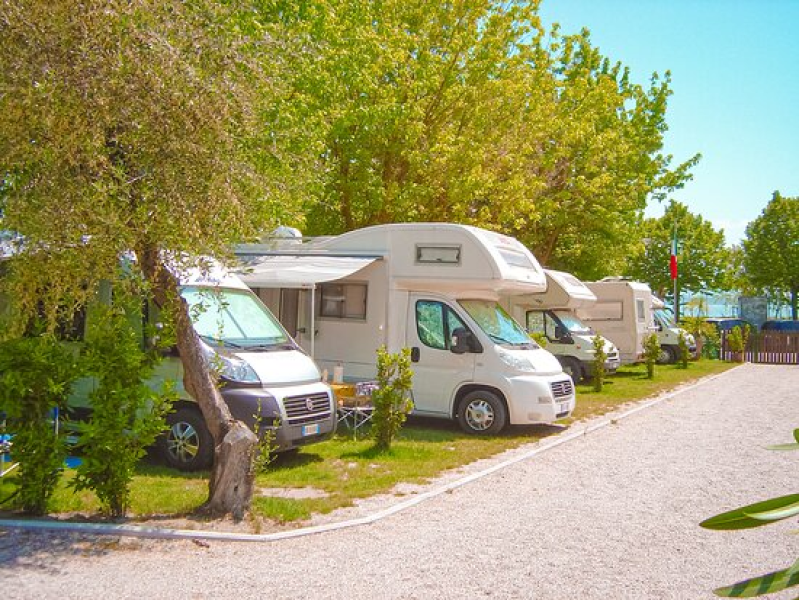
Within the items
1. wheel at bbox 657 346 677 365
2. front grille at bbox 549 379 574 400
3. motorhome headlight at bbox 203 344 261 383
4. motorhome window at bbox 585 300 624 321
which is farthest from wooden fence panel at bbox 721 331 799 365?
motorhome headlight at bbox 203 344 261 383

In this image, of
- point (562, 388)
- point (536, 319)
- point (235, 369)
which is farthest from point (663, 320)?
point (235, 369)

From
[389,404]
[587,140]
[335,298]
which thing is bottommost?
[389,404]

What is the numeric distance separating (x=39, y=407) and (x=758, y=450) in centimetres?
892

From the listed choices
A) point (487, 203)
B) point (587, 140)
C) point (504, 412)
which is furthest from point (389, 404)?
point (587, 140)

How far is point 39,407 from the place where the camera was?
6.22 meters

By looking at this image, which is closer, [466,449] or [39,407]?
[39,407]

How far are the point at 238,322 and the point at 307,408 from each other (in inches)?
57.4

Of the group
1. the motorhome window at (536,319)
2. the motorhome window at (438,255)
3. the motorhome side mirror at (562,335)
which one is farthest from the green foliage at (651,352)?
the motorhome window at (438,255)

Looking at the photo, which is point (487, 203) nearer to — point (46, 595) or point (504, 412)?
point (504, 412)

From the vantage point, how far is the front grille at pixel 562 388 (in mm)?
11443

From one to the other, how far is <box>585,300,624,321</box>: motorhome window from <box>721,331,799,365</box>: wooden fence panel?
1064cm

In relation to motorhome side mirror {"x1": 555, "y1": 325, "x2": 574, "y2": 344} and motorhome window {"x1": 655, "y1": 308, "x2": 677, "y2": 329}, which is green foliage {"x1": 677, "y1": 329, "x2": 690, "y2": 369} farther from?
motorhome side mirror {"x1": 555, "y1": 325, "x2": 574, "y2": 344}

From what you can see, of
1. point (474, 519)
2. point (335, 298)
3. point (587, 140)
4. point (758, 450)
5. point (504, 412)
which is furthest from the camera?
point (587, 140)

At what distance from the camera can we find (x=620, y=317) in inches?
893
